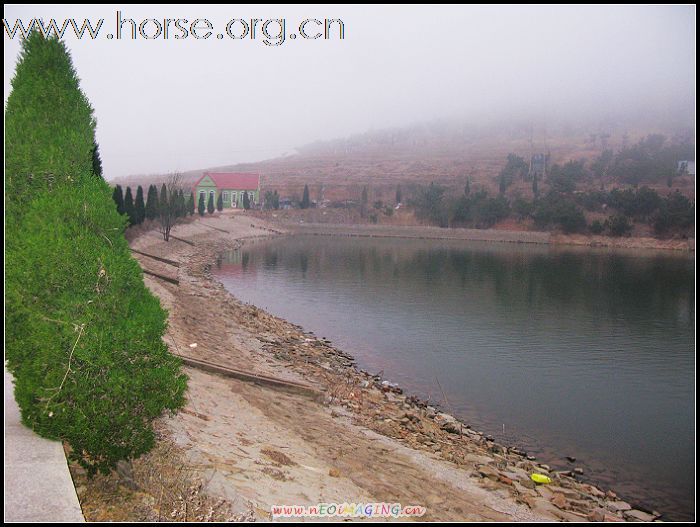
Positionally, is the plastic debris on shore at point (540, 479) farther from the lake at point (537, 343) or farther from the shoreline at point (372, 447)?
the lake at point (537, 343)

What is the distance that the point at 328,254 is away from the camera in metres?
50.7

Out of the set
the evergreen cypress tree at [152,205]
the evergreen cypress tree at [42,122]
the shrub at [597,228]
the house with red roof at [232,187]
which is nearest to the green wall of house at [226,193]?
the house with red roof at [232,187]

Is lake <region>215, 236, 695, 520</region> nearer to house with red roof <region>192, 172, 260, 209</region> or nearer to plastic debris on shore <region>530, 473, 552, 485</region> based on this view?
plastic debris on shore <region>530, 473, 552, 485</region>

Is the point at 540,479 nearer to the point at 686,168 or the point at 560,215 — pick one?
the point at 560,215

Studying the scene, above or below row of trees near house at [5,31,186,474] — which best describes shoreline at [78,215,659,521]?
below

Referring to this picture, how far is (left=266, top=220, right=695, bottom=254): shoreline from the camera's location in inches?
2581

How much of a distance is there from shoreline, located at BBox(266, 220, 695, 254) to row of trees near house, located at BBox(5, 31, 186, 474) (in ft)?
226

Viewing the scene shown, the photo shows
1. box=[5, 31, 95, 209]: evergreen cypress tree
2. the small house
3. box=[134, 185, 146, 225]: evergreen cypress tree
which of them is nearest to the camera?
box=[5, 31, 95, 209]: evergreen cypress tree

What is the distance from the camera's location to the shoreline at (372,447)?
715 cm

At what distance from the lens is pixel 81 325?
4547 mm

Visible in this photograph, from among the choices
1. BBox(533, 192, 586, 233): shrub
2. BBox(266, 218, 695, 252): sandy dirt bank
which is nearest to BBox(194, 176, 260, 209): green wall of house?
BBox(266, 218, 695, 252): sandy dirt bank

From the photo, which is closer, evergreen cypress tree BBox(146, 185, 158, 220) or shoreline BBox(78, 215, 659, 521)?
shoreline BBox(78, 215, 659, 521)

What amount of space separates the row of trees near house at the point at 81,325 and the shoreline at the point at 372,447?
1.44 metres

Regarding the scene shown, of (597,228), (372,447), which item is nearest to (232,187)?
(597,228)
